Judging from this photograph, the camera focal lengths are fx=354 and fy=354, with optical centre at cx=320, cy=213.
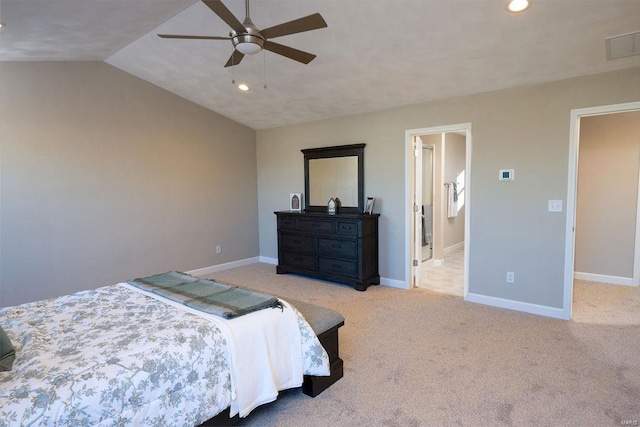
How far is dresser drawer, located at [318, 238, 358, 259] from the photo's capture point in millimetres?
4641

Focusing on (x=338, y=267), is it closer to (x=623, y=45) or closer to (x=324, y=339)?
(x=324, y=339)

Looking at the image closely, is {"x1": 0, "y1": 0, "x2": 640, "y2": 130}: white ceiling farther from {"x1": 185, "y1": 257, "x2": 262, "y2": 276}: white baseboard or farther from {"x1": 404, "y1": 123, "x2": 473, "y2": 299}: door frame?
{"x1": 185, "y1": 257, "x2": 262, "y2": 276}: white baseboard

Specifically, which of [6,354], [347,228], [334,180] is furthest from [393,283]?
[6,354]

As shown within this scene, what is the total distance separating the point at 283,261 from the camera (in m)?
5.48

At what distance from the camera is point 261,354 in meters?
1.99

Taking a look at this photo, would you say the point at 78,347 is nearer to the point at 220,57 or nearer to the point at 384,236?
the point at 220,57

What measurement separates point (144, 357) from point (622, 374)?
3.13 m

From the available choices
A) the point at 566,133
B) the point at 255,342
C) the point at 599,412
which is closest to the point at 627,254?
the point at 566,133

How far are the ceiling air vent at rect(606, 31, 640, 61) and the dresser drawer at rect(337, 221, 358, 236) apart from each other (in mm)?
2937

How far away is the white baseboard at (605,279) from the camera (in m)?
4.63

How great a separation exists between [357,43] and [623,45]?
2107 millimetres

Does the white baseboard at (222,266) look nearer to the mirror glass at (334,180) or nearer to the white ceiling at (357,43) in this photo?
the mirror glass at (334,180)

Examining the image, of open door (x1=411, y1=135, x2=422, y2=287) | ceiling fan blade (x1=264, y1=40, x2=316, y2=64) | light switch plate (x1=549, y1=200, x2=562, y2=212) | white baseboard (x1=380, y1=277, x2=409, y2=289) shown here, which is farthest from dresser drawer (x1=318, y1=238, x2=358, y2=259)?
ceiling fan blade (x1=264, y1=40, x2=316, y2=64)

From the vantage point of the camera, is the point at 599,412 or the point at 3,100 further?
the point at 3,100
